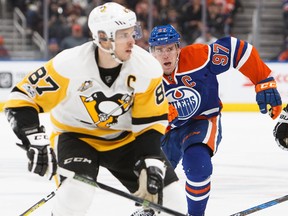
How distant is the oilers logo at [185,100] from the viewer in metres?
3.97

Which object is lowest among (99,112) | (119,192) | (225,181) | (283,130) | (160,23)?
(160,23)

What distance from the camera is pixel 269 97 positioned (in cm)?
392

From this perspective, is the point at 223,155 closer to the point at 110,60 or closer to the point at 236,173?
the point at 236,173

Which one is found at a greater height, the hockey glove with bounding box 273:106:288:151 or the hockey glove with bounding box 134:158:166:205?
the hockey glove with bounding box 134:158:166:205

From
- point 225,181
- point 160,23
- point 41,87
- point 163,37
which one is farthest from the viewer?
point 160,23

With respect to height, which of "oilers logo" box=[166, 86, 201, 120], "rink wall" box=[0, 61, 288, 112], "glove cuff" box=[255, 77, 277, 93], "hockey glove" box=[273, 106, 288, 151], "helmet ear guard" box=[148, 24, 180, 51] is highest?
"helmet ear guard" box=[148, 24, 180, 51]

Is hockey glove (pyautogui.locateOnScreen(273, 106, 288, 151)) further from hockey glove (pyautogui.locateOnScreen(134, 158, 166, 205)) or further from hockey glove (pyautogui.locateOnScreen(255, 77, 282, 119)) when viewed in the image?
hockey glove (pyautogui.locateOnScreen(134, 158, 166, 205))

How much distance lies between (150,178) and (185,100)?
1037 mm

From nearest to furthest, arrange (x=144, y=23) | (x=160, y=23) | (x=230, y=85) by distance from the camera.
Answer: (x=230, y=85), (x=144, y=23), (x=160, y=23)

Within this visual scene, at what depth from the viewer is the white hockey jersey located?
3.04 metres

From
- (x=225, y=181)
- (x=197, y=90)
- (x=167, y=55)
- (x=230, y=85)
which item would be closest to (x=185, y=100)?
(x=197, y=90)

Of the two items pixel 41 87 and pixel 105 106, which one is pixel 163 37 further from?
pixel 41 87

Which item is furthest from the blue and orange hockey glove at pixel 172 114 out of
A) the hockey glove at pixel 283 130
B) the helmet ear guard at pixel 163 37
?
the hockey glove at pixel 283 130

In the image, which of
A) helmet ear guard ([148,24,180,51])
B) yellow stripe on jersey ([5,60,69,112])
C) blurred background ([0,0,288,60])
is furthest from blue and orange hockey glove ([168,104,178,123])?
blurred background ([0,0,288,60])
